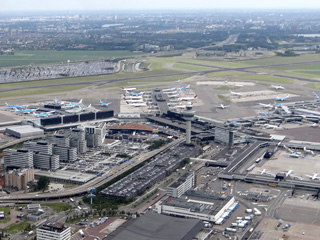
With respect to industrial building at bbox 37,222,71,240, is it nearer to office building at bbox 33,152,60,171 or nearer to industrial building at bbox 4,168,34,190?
industrial building at bbox 4,168,34,190

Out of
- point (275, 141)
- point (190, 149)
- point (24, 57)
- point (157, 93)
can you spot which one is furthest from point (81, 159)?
point (24, 57)

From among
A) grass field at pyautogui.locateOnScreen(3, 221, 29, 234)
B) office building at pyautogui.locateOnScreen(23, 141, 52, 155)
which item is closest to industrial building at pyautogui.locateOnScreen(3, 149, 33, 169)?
office building at pyautogui.locateOnScreen(23, 141, 52, 155)

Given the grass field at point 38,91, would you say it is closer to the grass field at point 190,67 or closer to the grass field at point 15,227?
the grass field at point 190,67

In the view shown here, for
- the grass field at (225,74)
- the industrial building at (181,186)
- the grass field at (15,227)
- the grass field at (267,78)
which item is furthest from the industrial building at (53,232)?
the grass field at (225,74)

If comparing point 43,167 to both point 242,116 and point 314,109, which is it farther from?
point 314,109

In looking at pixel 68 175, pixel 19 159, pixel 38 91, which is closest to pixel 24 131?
pixel 19 159

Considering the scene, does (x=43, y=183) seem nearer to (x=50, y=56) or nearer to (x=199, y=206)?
(x=199, y=206)
